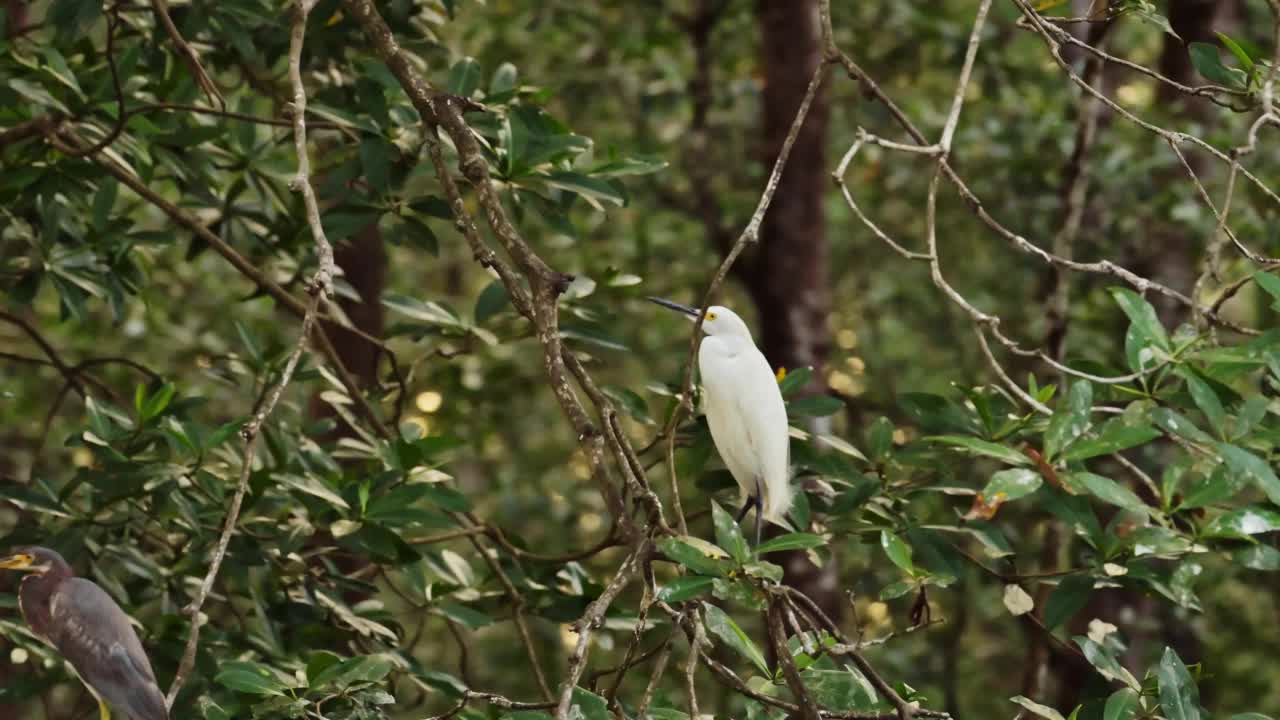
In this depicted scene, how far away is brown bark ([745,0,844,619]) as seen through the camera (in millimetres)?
4332

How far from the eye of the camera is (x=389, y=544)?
2600 mm

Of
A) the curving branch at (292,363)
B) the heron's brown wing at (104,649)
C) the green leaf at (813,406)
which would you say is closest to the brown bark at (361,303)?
the green leaf at (813,406)

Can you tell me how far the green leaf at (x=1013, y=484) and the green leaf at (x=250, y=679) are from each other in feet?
3.22

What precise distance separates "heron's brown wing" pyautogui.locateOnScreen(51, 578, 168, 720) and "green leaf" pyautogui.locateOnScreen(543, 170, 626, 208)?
1.01 m

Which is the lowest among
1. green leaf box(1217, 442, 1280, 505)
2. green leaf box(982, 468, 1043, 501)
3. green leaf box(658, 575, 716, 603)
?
green leaf box(982, 468, 1043, 501)

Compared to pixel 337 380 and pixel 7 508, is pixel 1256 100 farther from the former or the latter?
pixel 7 508

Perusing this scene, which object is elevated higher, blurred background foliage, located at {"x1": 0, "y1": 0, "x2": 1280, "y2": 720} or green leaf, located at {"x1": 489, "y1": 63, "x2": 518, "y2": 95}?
green leaf, located at {"x1": 489, "y1": 63, "x2": 518, "y2": 95}

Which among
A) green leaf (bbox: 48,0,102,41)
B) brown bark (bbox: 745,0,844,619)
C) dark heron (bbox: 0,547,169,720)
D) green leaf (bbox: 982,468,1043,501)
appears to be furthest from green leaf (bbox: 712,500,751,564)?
brown bark (bbox: 745,0,844,619)

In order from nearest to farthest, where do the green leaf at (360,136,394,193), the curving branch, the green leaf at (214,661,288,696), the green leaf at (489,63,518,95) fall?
the curving branch
the green leaf at (214,661,288,696)
the green leaf at (360,136,394,193)
the green leaf at (489,63,518,95)

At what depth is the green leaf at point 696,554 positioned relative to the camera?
182 centimetres

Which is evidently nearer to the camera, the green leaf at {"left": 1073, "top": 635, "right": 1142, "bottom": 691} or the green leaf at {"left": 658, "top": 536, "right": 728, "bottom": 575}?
the green leaf at {"left": 658, "top": 536, "right": 728, "bottom": 575}

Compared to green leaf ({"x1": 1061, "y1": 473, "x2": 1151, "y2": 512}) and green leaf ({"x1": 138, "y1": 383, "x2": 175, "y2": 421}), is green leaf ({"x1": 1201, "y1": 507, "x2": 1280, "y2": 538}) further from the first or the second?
green leaf ({"x1": 138, "y1": 383, "x2": 175, "y2": 421})

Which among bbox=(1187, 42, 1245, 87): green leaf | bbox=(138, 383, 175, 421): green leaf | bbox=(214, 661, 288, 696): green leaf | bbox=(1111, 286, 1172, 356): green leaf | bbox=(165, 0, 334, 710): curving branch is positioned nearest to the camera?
bbox=(165, 0, 334, 710): curving branch

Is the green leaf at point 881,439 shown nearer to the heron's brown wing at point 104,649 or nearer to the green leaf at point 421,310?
the green leaf at point 421,310
